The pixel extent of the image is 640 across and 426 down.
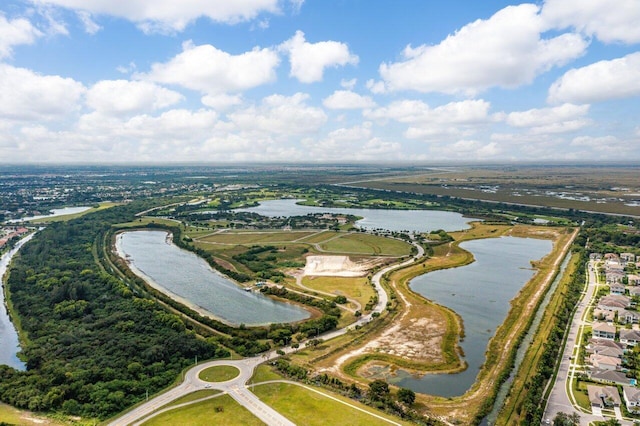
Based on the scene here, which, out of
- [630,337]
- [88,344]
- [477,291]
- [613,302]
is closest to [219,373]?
Answer: [88,344]

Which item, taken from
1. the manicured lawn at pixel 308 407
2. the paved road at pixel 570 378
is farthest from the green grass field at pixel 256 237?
the manicured lawn at pixel 308 407

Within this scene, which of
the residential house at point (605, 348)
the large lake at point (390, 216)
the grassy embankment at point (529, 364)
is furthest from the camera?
the large lake at point (390, 216)

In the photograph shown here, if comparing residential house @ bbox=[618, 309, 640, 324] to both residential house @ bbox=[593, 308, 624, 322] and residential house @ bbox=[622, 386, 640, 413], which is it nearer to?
residential house @ bbox=[593, 308, 624, 322]

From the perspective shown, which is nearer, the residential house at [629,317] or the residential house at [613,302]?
the residential house at [629,317]

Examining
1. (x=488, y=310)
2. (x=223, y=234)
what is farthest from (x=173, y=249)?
(x=488, y=310)

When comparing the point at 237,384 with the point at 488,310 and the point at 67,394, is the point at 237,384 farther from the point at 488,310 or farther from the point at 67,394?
the point at 488,310

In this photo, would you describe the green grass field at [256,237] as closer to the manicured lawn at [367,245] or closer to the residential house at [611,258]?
the manicured lawn at [367,245]

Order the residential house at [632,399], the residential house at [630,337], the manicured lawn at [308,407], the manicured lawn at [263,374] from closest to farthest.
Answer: the manicured lawn at [308,407] → the residential house at [632,399] → the manicured lawn at [263,374] → the residential house at [630,337]

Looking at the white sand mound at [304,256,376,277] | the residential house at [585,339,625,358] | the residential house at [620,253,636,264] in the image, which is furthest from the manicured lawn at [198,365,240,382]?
the residential house at [620,253,636,264]
